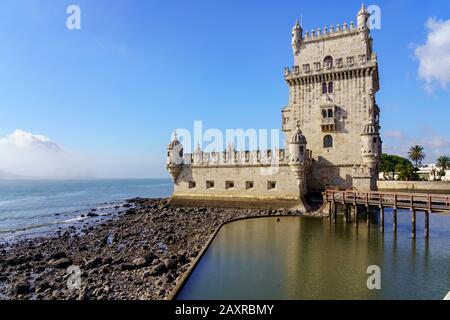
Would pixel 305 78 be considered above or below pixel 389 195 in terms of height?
above

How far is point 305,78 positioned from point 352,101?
5.52 metres

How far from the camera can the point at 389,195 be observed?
23031mm

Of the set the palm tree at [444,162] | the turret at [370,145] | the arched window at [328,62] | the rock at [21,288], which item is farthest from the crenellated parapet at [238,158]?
the palm tree at [444,162]

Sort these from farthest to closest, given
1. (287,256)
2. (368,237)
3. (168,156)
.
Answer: (168,156) < (368,237) < (287,256)

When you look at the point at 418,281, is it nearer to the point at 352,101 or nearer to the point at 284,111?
the point at 352,101

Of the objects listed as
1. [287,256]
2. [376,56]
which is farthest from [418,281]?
[376,56]

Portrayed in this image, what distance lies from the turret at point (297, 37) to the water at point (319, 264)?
2075 centimetres

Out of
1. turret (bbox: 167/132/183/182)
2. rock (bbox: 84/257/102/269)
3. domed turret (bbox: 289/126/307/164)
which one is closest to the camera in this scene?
rock (bbox: 84/257/102/269)

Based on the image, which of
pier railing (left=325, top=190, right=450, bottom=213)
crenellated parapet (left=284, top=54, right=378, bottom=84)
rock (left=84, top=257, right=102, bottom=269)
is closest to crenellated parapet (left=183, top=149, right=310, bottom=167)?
pier railing (left=325, top=190, right=450, bottom=213)

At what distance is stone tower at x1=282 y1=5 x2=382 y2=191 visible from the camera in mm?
31203

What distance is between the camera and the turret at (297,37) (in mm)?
35088

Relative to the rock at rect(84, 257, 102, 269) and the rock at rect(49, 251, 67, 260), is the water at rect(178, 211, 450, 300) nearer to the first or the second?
the rock at rect(84, 257, 102, 269)

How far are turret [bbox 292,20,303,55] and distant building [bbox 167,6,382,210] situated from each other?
105mm

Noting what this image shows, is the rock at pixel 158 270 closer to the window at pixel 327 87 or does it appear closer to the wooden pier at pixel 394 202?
Answer: the wooden pier at pixel 394 202
